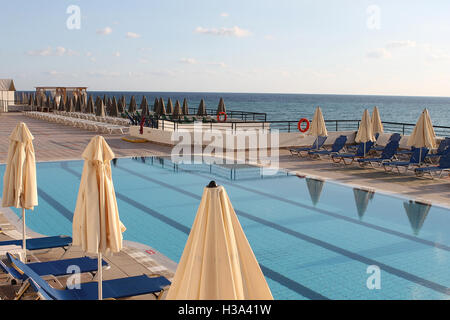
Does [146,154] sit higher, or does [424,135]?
[424,135]

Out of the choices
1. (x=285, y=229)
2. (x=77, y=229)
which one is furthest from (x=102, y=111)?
(x=77, y=229)

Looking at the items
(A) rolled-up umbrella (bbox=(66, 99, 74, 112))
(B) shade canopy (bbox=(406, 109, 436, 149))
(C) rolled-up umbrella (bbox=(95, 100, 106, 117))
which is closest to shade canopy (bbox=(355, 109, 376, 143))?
(B) shade canopy (bbox=(406, 109, 436, 149))

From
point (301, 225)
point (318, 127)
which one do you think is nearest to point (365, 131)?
point (318, 127)

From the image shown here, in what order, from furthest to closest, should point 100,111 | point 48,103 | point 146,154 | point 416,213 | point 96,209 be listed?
point 48,103
point 100,111
point 146,154
point 416,213
point 96,209

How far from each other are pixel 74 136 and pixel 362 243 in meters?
18.0

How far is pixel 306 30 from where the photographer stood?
21.7 metres

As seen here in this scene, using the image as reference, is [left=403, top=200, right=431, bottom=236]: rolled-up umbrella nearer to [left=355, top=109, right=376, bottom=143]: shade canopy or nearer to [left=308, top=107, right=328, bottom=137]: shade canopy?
[left=355, top=109, right=376, bottom=143]: shade canopy

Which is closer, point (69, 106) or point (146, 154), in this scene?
point (146, 154)

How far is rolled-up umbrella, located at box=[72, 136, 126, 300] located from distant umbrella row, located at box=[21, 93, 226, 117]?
16.7 meters

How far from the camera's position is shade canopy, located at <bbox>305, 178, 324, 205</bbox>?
11.0m

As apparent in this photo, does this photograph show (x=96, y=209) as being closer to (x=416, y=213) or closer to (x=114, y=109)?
(x=416, y=213)

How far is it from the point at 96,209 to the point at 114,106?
26.8 metres

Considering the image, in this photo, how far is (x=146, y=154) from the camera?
676 inches
